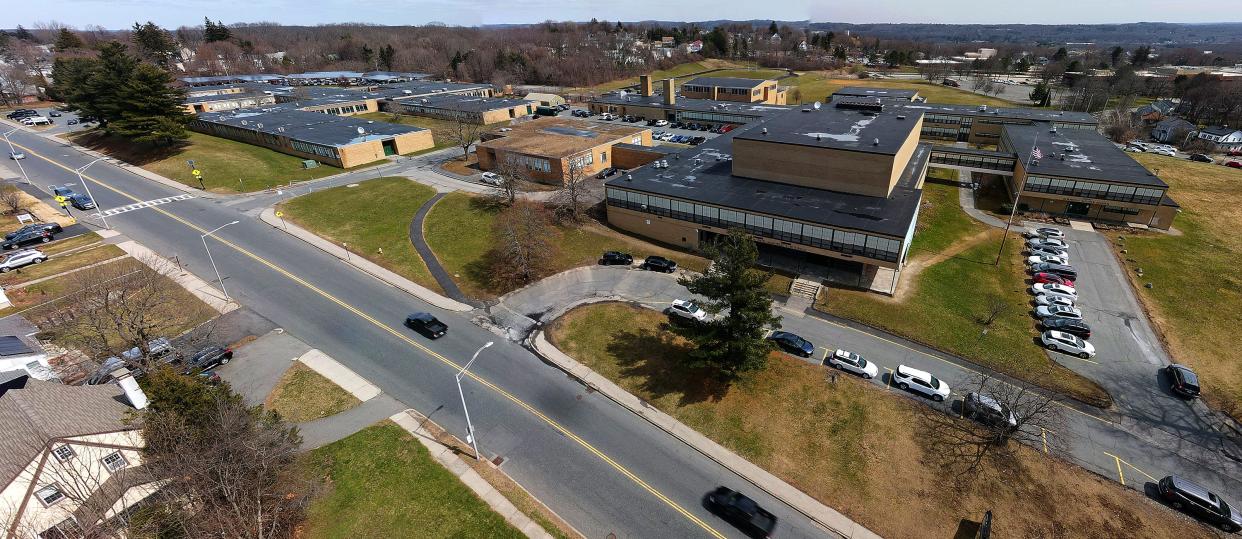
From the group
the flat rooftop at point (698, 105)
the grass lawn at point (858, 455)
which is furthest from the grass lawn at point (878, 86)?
the grass lawn at point (858, 455)

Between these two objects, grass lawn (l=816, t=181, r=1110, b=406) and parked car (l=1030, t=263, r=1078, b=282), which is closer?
grass lawn (l=816, t=181, r=1110, b=406)

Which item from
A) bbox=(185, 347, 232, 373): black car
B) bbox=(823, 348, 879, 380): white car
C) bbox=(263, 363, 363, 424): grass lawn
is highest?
bbox=(185, 347, 232, 373): black car

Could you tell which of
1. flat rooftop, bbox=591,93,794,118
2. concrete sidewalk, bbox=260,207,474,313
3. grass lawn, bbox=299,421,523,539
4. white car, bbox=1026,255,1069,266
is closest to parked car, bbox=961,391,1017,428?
white car, bbox=1026,255,1069,266

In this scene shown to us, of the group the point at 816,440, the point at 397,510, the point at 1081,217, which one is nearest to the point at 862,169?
the point at 816,440

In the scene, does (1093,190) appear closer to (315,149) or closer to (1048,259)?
(1048,259)

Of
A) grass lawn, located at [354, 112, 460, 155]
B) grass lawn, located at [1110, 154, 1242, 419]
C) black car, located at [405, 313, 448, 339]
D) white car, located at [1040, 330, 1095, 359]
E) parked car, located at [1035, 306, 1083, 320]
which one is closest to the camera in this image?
grass lawn, located at [1110, 154, 1242, 419]

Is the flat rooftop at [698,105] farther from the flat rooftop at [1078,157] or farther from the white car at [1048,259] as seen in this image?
the white car at [1048,259]

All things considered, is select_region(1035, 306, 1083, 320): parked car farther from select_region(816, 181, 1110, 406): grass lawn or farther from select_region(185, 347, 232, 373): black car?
select_region(185, 347, 232, 373): black car

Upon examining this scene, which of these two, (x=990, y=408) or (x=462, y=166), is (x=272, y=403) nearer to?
(x=990, y=408)

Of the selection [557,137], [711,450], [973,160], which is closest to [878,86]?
[973,160]
